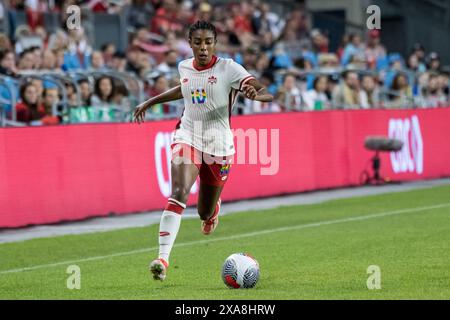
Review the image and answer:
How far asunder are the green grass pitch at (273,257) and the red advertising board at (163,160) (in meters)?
1.39

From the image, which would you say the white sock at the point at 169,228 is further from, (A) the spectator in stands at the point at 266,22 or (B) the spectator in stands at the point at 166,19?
(A) the spectator in stands at the point at 266,22

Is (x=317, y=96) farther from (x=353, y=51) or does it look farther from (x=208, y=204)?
(x=208, y=204)

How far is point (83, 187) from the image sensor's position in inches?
727

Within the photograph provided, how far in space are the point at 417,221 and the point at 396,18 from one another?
74.4 ft

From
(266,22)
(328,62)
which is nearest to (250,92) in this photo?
(328,62)

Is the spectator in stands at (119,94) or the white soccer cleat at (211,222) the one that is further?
the spectator in stands at (119,94)

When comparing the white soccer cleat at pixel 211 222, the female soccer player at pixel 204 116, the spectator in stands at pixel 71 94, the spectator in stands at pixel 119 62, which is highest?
the spectator in stands at pixel 119 62

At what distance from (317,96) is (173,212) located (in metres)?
13.3

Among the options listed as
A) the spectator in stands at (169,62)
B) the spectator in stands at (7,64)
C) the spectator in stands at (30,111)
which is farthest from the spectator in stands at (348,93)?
the spectator in stands at (30,111)

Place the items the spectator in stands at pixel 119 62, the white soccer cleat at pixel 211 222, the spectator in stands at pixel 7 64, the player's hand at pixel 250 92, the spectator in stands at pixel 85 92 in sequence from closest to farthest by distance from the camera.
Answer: the player's hand at pixel 250 92 < the white soccer cleat at pixel 211 222 < the spectator in stands at pixel 7 64 < the spectator in stands at pixel 85 92 < the spectator in stands at pixel 119 62

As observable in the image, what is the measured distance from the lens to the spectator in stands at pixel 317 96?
24328mm

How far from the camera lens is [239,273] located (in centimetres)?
1111

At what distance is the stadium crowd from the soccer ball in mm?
7713

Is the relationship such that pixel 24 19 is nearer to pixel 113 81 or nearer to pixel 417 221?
pixel 113 81
